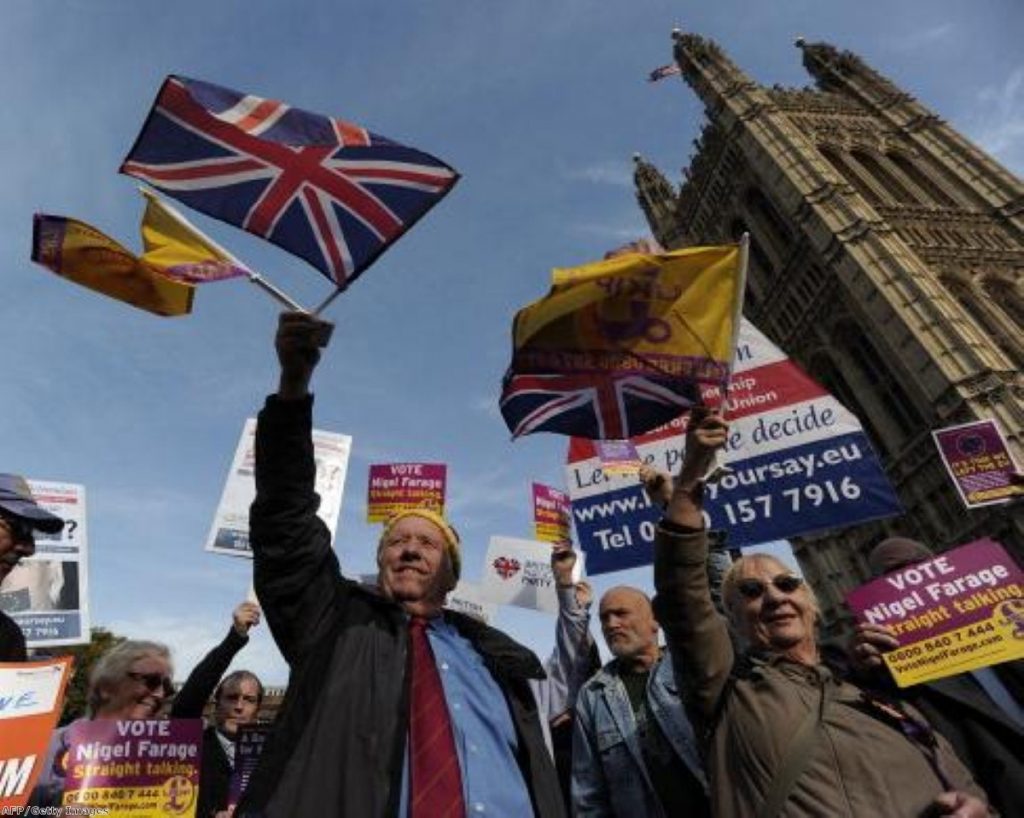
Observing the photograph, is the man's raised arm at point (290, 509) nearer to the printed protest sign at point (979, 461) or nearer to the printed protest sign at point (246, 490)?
the printed protest sign at point (246, 490)

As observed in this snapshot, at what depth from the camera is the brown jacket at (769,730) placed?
224cm

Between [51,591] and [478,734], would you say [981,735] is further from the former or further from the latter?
[51,591]

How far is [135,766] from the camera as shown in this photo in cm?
337

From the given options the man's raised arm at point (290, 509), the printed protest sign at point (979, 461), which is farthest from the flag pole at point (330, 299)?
the printed protest sign at point (979, 461)

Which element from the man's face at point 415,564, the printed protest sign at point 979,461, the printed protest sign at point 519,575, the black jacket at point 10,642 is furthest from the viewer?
the printed protest sign at point 979,461

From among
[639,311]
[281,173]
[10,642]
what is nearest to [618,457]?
[639,311]

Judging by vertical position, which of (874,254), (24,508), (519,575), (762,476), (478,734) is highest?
(874,254)

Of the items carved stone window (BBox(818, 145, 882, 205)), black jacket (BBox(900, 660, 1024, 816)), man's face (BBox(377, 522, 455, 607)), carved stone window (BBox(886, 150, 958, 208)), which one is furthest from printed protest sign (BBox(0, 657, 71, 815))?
carved stone window (BBox(886, 150, 958, 208))

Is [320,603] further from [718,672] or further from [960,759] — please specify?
[960,759]

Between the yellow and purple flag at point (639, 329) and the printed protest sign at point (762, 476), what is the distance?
1440 millimetres

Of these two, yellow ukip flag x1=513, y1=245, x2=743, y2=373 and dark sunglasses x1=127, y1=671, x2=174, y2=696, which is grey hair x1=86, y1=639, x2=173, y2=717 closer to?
dark sunglasses x1=127, y1=671, x2=174, y2=696

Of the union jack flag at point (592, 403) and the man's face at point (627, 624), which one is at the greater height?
the union jack flag at point (592, 403)

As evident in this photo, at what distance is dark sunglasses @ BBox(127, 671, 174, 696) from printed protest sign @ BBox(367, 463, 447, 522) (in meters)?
4.77

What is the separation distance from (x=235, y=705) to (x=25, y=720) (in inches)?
90.3
